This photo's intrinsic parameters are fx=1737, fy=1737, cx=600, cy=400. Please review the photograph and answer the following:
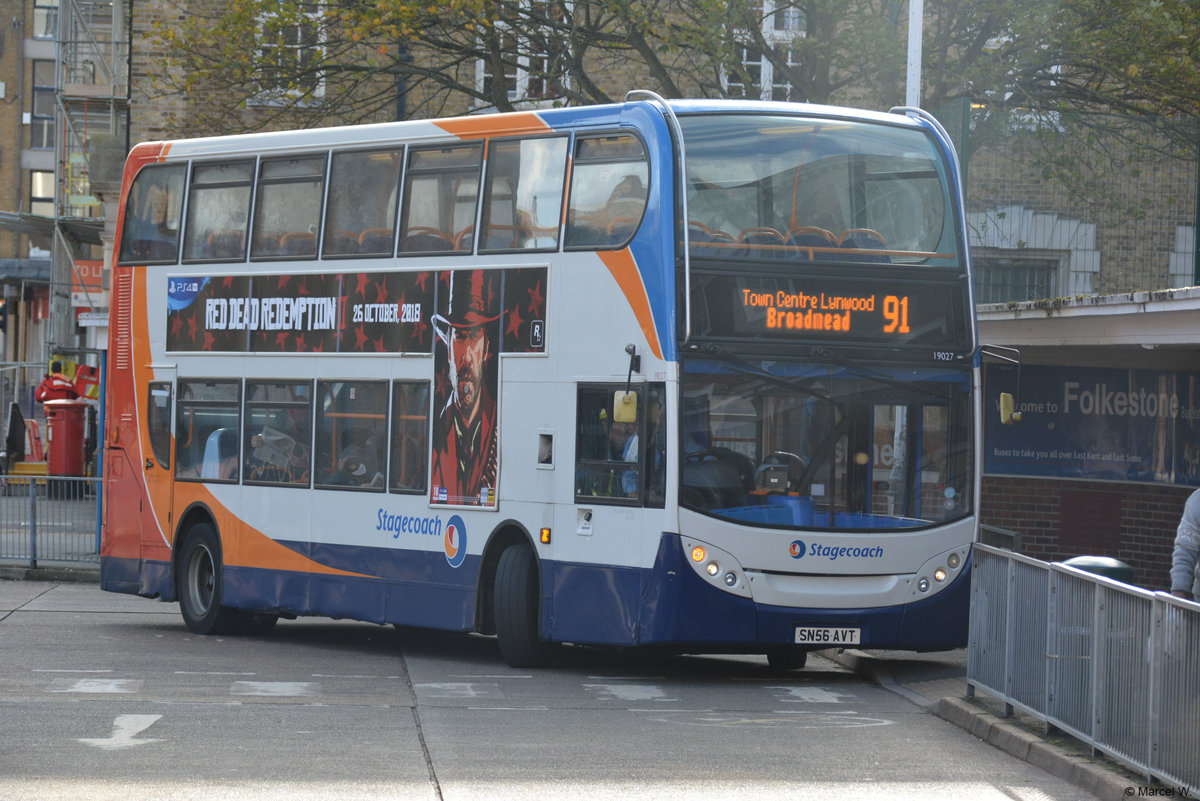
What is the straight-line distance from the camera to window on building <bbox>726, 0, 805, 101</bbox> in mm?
22359

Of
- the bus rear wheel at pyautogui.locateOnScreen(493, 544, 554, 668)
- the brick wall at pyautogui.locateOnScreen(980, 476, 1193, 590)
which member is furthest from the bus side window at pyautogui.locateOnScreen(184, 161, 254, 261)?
the brick wall at pyautogui.locateOnScreen(980, 476, 1193, 590)

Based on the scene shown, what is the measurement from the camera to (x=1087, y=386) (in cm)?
1666

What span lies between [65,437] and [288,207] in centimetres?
1930

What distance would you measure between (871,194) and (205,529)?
7.15 m

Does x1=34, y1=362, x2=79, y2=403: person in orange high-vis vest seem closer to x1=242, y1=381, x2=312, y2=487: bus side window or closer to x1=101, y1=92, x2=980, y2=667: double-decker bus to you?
x1=242, y1=381, x2=312, y2=487: bus side window

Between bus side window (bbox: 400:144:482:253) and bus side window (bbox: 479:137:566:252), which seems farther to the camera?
bus side window (bbox: 400:144:482:253)

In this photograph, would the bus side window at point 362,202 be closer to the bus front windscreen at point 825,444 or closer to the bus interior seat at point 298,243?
the bus interior seat at point 298,243

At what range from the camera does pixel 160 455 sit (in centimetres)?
1641

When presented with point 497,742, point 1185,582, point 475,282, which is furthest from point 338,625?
point 1185,582

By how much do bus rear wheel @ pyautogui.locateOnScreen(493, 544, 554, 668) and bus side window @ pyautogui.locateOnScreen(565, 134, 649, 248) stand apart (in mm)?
2410

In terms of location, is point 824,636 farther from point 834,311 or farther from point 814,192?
point 814,192

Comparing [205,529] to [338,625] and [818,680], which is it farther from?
[818,680]

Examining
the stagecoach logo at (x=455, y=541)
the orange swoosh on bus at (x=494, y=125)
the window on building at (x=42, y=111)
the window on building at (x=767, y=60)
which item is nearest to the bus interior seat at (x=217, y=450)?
the stagecoach logo at (x=455, y=541)

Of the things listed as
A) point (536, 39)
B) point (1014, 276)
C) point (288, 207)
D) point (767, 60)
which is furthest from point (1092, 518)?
point (536, 39)
